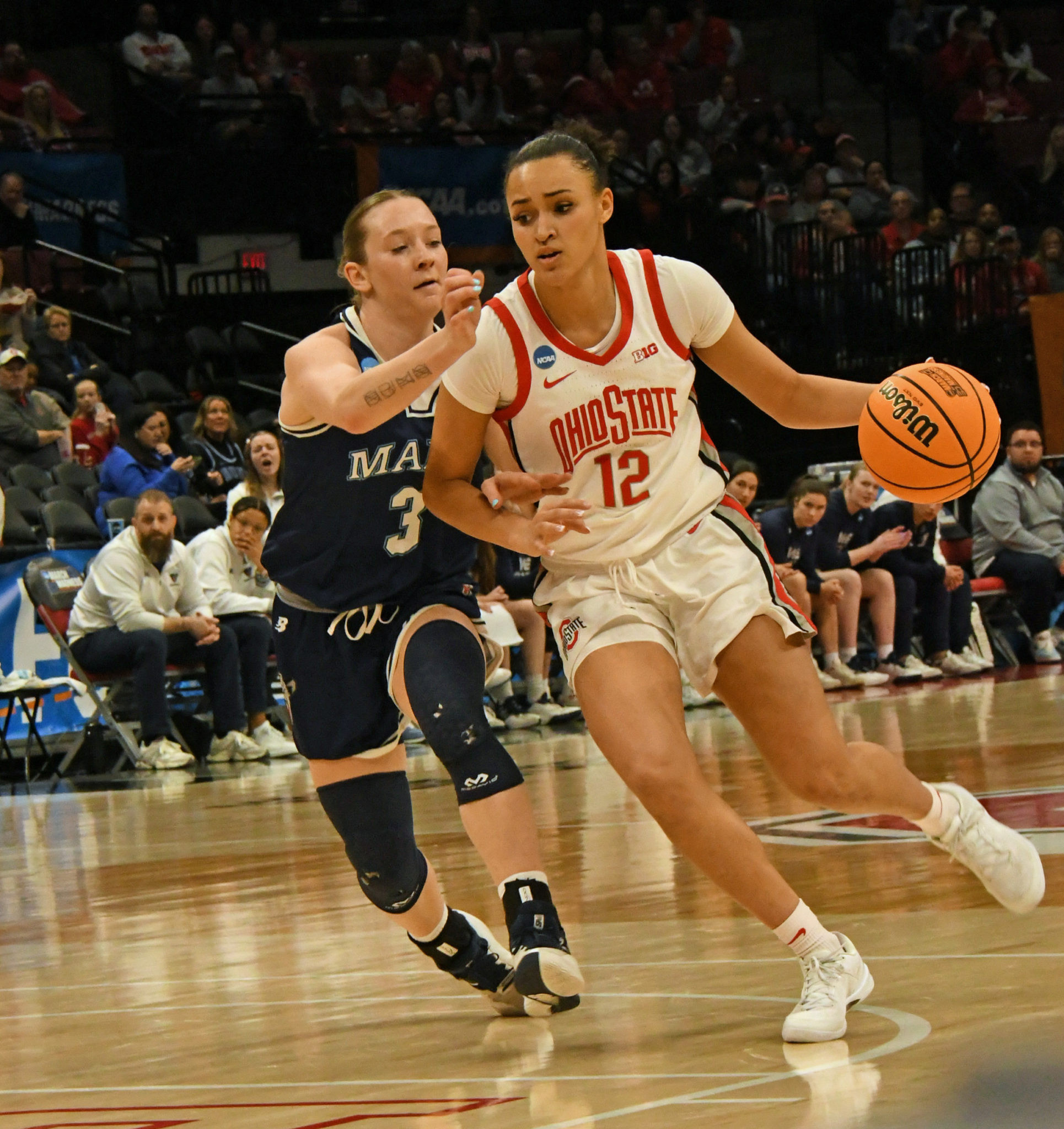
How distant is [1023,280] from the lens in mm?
15641

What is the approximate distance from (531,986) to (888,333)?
12.7 meters

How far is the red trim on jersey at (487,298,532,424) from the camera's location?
3.47 meters

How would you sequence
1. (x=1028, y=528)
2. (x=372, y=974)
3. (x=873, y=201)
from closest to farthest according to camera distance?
(x=372, y=974)
(x=1028, y=528)
(x=873, y=201)

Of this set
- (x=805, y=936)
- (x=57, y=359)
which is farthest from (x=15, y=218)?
(x=805, y=936)

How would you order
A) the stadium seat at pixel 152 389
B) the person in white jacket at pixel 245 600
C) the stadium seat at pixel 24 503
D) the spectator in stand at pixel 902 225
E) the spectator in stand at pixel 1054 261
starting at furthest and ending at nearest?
the spectator in stand at pixel 902 225
the spectator in stand at pixel 1054 261
the stadium seat at pixel 152 389
the stadium seat at pixel 24 503
the person in white jacket at pixel 245 600

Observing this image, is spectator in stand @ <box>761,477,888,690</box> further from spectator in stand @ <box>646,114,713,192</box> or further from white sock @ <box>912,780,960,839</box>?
white sock @ <box>912,780,960,839</box>

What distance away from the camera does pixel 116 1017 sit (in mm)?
3756

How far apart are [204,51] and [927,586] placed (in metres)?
9.16

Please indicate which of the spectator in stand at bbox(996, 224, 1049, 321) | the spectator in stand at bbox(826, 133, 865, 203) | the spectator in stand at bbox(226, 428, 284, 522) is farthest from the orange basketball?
the spectator in stand at bbox(826, 133, 865, 203)

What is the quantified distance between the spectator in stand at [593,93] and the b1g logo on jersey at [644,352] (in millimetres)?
15237

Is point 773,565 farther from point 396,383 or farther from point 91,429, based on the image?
point 91,429

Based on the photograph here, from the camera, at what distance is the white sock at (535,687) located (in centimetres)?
1072

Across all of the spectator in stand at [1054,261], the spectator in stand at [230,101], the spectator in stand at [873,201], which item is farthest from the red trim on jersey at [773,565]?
the spectator in stand at [873,201]

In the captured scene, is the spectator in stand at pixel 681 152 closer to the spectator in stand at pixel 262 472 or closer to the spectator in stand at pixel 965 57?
the spectator in stand at pixel 965 57
